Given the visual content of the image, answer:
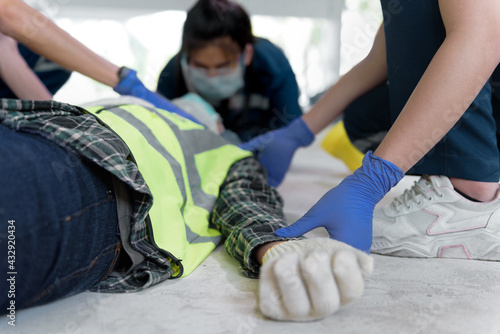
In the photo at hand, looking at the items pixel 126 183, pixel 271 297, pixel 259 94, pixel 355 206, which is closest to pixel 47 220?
pixel 126 183

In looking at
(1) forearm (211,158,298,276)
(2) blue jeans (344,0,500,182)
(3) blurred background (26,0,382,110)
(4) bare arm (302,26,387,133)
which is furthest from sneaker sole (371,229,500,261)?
(3) blurred background (26,0,382,110)

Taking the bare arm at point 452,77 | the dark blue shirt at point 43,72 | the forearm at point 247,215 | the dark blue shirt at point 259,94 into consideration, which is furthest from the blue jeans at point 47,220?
the dark blue shirt at point 259,94

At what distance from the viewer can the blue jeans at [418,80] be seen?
30.4 inches

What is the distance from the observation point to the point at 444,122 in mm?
668

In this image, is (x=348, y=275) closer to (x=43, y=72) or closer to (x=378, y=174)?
Answer: (x=378, y=174)

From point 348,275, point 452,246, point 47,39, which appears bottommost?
point 452,246

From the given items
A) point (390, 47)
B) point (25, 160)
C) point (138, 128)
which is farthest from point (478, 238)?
point (25, 160)

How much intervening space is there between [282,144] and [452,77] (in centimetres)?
64

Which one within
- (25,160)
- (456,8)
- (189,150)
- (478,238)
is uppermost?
(456,8)

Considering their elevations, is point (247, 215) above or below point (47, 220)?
below

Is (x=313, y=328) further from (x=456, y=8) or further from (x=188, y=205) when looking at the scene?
(x=456, y=8)

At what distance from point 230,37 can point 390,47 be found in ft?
2.31

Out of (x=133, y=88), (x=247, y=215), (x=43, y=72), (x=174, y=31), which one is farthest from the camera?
(x=174, y=31)

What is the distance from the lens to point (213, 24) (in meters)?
1.40
